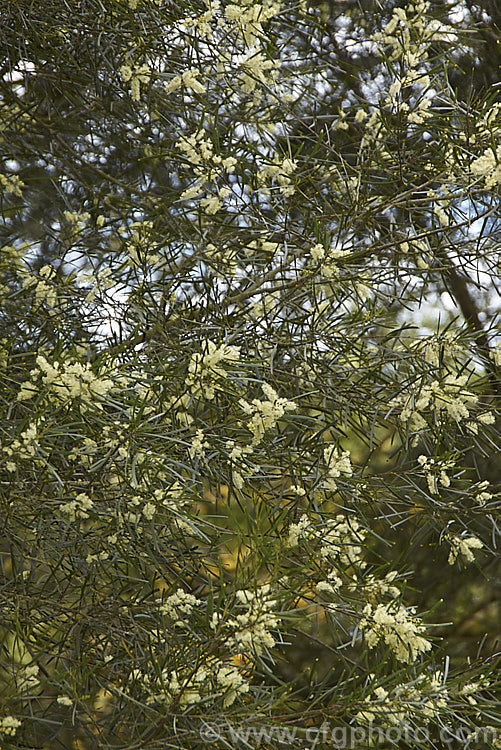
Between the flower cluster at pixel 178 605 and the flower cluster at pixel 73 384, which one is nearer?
the flower cluster at pixel 73 384

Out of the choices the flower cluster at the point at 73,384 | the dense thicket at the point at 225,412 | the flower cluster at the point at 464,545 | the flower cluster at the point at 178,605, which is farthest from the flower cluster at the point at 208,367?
the flower cluster at the point at 464,545

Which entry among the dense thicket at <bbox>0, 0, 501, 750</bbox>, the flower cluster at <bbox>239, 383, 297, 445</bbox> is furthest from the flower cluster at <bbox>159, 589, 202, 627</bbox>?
the flower cluster at <bbox>239, 383, 297, 445</bbox>

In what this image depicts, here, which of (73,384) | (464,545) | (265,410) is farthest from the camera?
(464,545)

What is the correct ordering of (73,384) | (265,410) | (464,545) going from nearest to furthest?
(73,384)
(265,410)
(464,545)

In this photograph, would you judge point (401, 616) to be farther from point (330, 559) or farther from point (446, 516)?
point (446, 516)

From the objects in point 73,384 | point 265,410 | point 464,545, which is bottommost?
point 464,545

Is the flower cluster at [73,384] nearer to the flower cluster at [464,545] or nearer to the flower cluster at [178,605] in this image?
the flower cluster at [178,605]

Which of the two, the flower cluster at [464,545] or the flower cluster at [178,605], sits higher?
the flower cluster at [178,605]

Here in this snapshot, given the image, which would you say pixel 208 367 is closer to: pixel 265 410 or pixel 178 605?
pixel 265 410

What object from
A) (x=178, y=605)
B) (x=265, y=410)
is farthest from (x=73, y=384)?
(x=178, y=605)

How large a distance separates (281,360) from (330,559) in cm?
51

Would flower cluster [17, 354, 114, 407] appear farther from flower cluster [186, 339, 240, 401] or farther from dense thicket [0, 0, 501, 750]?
flower cluster [186, 339, 240, 401]

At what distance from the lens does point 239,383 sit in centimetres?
136

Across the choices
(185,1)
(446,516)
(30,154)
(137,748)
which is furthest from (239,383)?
(30,154)
